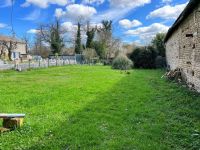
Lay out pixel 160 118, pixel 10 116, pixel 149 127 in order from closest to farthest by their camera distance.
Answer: pixel 10 116 → pixel 149 127 → pixel 160 118

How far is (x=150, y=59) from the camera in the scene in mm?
33156

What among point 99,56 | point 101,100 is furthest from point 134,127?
point 99,56

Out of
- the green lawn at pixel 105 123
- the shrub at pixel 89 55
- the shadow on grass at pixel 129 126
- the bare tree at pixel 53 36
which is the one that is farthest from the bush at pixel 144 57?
the bare tree at pixel 53 36

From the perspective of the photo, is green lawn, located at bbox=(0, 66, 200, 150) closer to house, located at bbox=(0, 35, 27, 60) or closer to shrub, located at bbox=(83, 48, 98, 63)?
shrub, located at bbox=(83, 48, 98, 63)

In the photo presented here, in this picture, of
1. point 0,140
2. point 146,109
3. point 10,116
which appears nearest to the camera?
point 0,140

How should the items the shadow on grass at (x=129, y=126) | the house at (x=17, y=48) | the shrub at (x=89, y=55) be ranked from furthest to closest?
the house at (x=17, y=48) < the shrub at (x=89, y=55) < the shadow on grass at (x=129, y=126)

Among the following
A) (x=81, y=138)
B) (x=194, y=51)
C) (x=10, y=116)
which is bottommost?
(x=81, y=138)

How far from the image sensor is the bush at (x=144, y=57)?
33.1 meters

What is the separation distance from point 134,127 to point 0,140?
2.73 m

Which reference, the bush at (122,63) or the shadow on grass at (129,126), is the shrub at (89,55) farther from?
the shadow on grass at (129,126)

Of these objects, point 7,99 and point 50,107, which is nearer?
point 50,107

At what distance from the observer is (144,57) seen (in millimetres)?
33031

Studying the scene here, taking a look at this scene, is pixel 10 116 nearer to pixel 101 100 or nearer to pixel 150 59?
pixel 101 100

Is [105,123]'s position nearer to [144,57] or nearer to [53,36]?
[144,57]
